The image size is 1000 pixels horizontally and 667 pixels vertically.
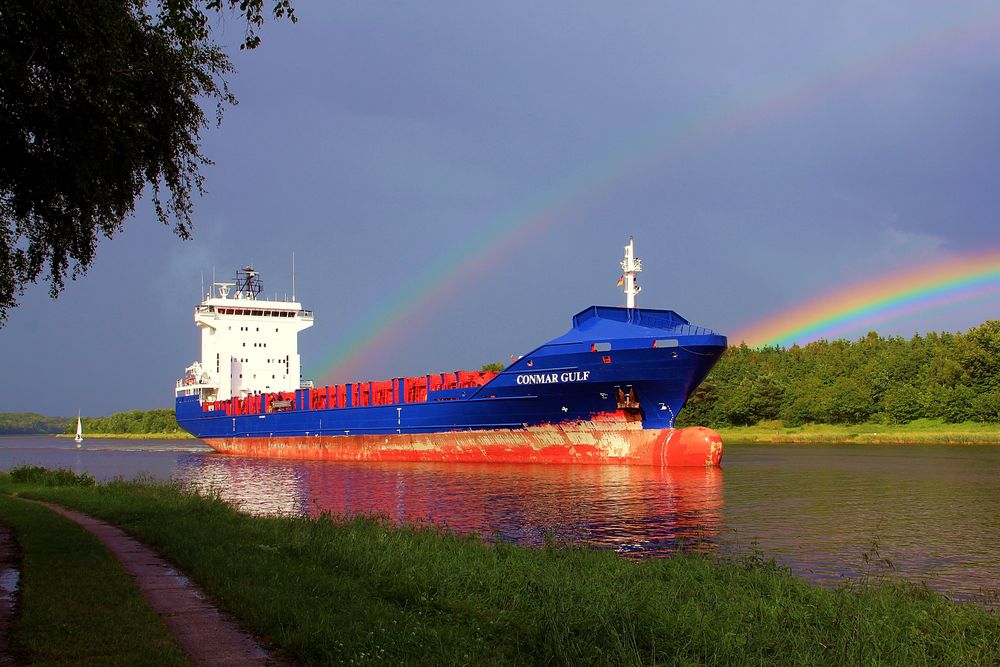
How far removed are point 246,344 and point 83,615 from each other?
63892 millimetres

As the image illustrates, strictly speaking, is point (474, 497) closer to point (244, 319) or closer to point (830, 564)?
point (830, 564)

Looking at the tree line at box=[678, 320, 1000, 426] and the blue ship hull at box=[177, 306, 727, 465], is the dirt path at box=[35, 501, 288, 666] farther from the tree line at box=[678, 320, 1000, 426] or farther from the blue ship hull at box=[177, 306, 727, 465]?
the tree line at box=[678, 320, 1000, 426]

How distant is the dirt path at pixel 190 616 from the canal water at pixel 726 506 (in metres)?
7.52

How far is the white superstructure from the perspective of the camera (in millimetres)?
68006

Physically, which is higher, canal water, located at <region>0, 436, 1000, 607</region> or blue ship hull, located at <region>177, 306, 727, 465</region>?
blue ship hull, located at <region>177, 306, 727, 465</region>

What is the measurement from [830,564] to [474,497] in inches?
562

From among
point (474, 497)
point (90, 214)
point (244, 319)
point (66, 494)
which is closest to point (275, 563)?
point (90, 214)

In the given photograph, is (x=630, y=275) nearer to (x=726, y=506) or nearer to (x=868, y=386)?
(x=726, y=506)

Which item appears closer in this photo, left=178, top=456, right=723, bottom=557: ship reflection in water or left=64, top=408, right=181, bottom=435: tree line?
left=178, top=456, right=723, bottom=557: ship reflection in water

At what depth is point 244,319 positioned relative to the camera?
225ft

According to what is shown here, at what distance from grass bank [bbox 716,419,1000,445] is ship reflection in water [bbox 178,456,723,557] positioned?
37.8 metres

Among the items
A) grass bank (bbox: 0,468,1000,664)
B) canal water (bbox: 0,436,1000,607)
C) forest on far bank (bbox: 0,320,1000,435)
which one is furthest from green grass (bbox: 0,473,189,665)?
forest on far bank (bbox: 0,320,1000,435)

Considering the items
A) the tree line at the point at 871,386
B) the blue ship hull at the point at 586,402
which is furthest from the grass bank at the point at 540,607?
the tree line at the point at 871,386

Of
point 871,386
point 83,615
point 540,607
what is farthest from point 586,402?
point 871,386
